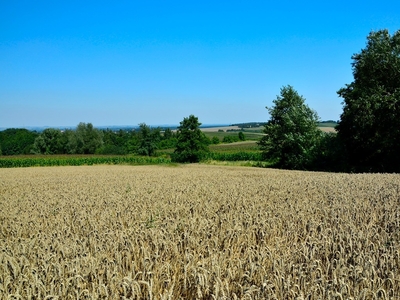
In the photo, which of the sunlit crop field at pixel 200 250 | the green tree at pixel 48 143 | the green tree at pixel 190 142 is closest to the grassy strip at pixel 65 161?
the green tree at pixel 190 142

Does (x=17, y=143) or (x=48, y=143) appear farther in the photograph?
(x=17, y=143)

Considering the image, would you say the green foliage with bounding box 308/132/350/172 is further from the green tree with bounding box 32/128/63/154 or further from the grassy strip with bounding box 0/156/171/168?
the green tree with bounding box 32/128/63/154

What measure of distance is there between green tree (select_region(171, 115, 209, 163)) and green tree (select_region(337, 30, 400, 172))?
30667 mm

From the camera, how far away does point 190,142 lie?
219 ft

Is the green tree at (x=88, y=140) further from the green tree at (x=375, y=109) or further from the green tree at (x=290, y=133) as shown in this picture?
the green tree at (x=375, y=109)

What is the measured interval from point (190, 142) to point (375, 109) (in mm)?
36312

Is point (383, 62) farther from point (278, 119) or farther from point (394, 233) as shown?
point (394, 233)

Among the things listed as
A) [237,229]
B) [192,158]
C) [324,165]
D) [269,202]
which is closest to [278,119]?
[324,165]

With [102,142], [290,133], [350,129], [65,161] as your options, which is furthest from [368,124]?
[102,142]

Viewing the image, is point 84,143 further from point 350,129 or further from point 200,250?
point 200,250

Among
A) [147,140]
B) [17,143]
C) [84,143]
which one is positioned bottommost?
[147,140]

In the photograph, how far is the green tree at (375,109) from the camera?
3525 centimetres

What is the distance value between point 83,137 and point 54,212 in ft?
313

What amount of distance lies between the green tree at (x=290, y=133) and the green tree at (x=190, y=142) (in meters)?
15.2
